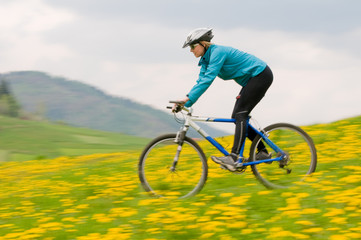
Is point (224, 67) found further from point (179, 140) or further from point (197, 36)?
point (179, 140)

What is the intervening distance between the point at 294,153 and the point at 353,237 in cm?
219

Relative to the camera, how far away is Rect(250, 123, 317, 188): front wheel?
6.70m

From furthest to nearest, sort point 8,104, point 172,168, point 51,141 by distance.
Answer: point 8,104, point 51,141, point 172,168

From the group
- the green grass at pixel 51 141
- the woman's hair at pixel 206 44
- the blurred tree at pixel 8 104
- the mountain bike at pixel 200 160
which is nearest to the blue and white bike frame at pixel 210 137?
the mountain bike at pixel 200 160

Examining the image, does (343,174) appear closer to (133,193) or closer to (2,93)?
(133,193)

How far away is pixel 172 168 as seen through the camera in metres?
6.45

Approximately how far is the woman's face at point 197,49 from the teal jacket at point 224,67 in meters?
0.07

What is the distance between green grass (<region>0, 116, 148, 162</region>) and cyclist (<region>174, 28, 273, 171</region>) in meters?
33.6

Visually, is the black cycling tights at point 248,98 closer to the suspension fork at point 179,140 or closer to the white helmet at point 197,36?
the suspension fork at point 179,140

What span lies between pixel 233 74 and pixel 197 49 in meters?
0.61

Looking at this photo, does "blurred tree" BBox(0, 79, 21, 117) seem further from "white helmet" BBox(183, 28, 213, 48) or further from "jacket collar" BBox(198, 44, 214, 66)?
"white helmet" BBox(183, 28, 213, 48)

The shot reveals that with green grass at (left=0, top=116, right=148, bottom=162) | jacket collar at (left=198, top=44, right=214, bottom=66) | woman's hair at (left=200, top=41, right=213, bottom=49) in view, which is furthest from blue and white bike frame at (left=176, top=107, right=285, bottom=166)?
green grass at (left=0, top=116, right=148, bottom=162)

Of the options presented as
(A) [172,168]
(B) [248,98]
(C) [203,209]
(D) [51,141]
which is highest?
(B) [248,98]

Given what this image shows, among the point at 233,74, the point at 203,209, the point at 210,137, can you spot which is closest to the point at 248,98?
the point at 233,74
